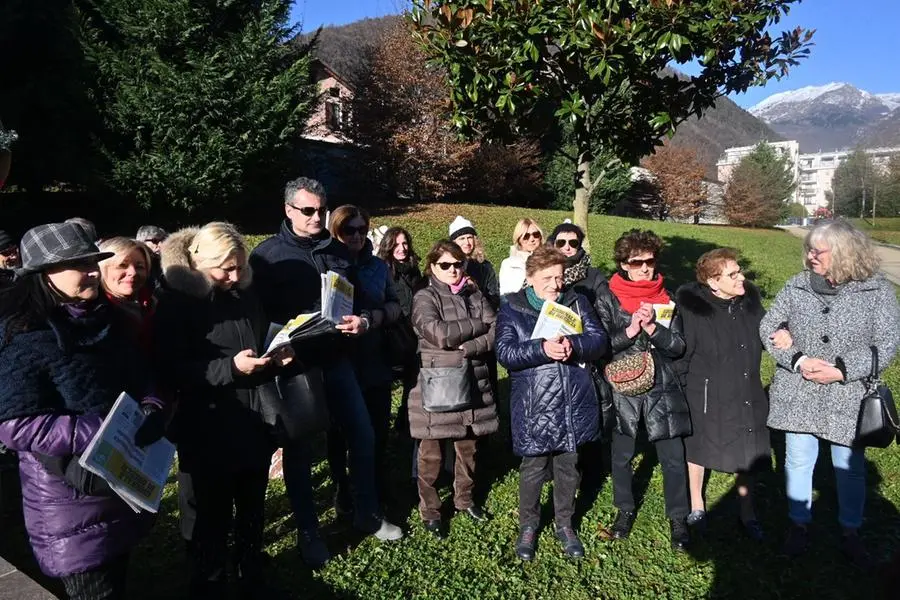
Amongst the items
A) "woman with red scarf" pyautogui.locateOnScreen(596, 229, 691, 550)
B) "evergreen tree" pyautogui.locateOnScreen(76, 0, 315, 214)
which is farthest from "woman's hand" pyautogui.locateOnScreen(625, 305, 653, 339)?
"evergreen tree" pyautogui.locateOnScreen(76, 0, 315, 214)

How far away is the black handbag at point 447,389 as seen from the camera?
3924 mm

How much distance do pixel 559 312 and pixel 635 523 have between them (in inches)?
71.0

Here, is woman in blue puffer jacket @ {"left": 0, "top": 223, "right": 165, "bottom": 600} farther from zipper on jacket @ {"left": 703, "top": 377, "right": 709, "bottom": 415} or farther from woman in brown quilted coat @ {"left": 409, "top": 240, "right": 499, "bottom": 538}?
zipper on jacket @ {"left": 703, "top": 377, "right": 709, "bottom": 415}

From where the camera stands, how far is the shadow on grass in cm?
359

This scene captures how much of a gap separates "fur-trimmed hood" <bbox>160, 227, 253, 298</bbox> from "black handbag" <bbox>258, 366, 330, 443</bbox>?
574 mm

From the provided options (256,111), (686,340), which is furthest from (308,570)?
(256,111)

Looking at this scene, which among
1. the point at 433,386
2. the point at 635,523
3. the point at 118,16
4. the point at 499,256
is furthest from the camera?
the point at 499,256

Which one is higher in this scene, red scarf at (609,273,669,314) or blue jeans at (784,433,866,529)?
red scarf at (609,273,669,314)

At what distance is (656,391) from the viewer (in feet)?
13.1

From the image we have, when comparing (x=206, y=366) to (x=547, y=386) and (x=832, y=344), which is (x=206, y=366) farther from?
(x=832, y=344)

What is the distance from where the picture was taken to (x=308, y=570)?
3.73 metres

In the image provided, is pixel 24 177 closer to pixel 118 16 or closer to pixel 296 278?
pixel 118 16

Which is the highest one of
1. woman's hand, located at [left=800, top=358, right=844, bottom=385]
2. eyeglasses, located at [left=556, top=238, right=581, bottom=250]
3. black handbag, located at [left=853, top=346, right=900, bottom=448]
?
eyeglasses, located at [left=556, top=238, right=581, bottom=250]

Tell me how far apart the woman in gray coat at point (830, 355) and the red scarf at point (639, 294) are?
691mm
